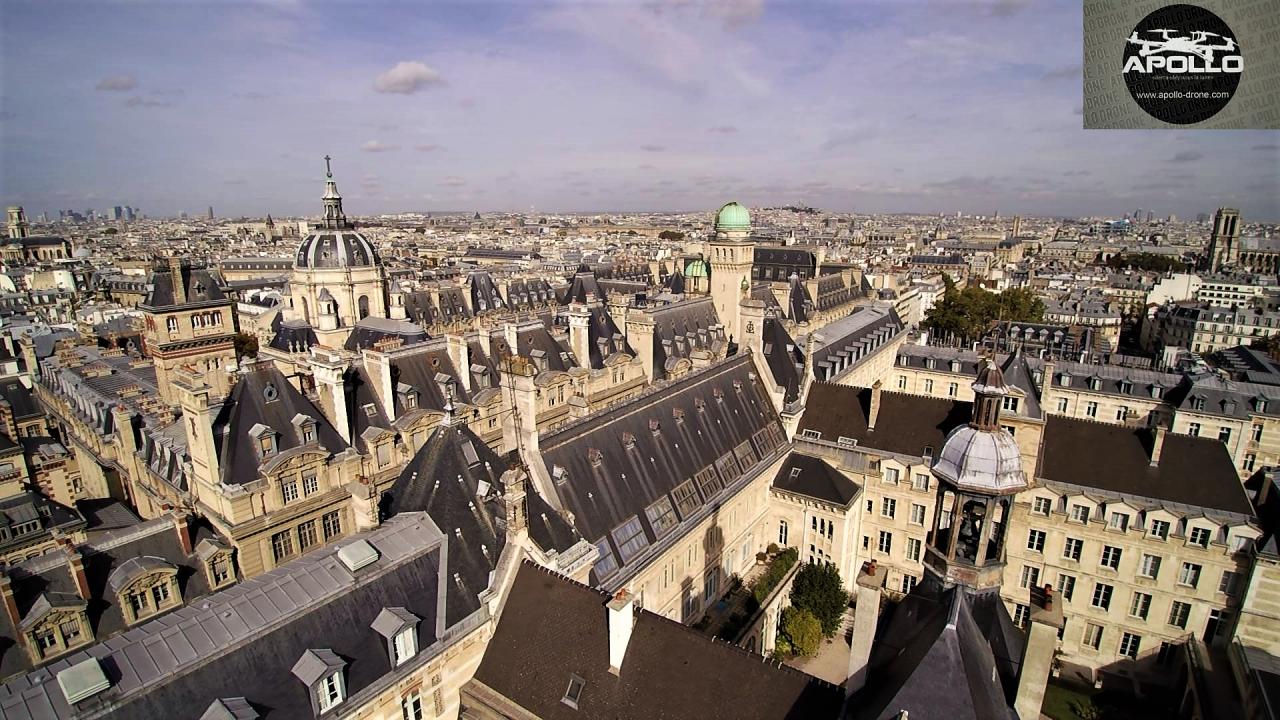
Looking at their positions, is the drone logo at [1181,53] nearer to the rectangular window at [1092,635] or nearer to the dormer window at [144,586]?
the rectangular window at [1092,635]

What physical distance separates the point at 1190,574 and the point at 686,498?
2778cm

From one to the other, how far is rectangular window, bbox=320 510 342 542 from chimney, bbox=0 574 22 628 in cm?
1367

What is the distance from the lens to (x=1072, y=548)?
1399 inches

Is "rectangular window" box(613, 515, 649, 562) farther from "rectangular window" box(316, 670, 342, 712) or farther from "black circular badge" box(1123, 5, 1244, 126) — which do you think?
"black circular badge" box(1123, 5, 1244, 126)

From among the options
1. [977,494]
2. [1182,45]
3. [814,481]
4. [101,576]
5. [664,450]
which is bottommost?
[814,481]

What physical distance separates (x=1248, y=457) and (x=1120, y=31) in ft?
137

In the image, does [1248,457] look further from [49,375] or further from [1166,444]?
[49,375]

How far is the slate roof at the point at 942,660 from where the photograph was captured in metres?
11.6

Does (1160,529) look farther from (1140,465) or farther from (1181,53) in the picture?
(1181,53)

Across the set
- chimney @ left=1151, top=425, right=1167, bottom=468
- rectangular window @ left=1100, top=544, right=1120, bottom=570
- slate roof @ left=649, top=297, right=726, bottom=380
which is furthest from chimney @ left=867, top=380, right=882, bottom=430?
slate roof @ left=649, top=297, right=726, bottom=380

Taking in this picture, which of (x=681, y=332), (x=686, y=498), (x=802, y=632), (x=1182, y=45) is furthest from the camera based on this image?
(x=681, y=332)

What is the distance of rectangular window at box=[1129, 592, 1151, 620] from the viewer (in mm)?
33844

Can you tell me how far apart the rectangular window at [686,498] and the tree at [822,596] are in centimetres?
822

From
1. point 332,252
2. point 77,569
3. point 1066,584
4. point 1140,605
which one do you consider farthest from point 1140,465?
point 332,252
